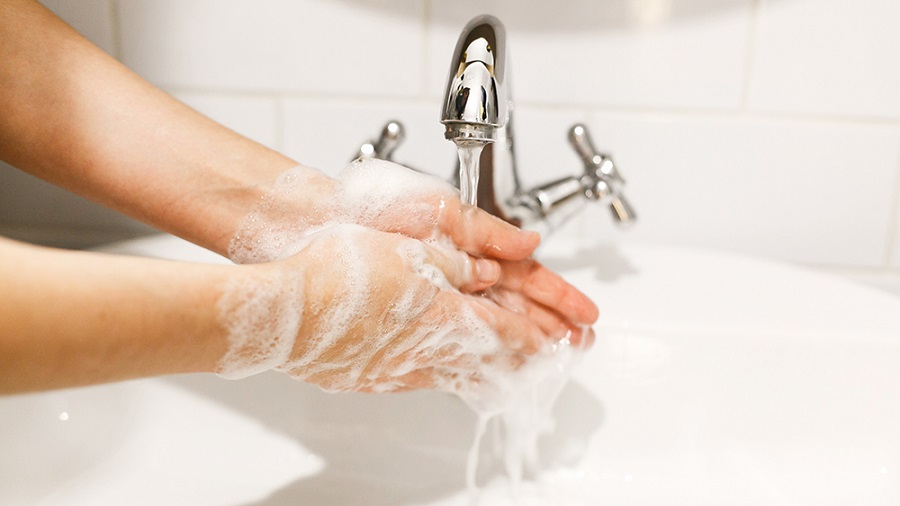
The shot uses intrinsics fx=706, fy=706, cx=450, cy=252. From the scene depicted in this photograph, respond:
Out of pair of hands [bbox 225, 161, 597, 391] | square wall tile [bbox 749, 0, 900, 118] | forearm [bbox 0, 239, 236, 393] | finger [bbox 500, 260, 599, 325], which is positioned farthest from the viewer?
square wall tile [bbox 749, 0, 900, 118]

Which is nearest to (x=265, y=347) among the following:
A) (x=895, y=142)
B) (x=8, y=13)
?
(x=8, y=13)

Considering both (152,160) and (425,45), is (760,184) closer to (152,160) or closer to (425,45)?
(425,45)

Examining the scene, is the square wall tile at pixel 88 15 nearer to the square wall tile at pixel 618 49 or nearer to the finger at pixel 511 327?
the square wall tile at pixel 618 49

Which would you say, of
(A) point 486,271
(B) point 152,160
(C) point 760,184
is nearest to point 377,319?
(A) point 486,271

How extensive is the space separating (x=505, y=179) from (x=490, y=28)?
5.5 inches

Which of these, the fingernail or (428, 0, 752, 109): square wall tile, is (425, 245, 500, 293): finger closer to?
the fingernail

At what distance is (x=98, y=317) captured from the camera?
30 centimetres

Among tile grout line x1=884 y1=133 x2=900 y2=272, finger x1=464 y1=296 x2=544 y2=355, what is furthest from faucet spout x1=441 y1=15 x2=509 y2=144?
tile grout line x1=884 y1=133 x2=900 y2=272

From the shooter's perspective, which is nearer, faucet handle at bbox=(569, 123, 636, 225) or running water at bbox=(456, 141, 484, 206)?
running water at bbox=(456, 141, 484, 206)

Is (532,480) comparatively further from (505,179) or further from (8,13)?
(8,13)

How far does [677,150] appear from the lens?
25.7 inches

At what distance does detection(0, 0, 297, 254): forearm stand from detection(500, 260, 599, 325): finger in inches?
7.4

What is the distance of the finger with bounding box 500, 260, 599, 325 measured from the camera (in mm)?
A: 494

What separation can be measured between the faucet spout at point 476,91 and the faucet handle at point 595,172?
6.0 inches
